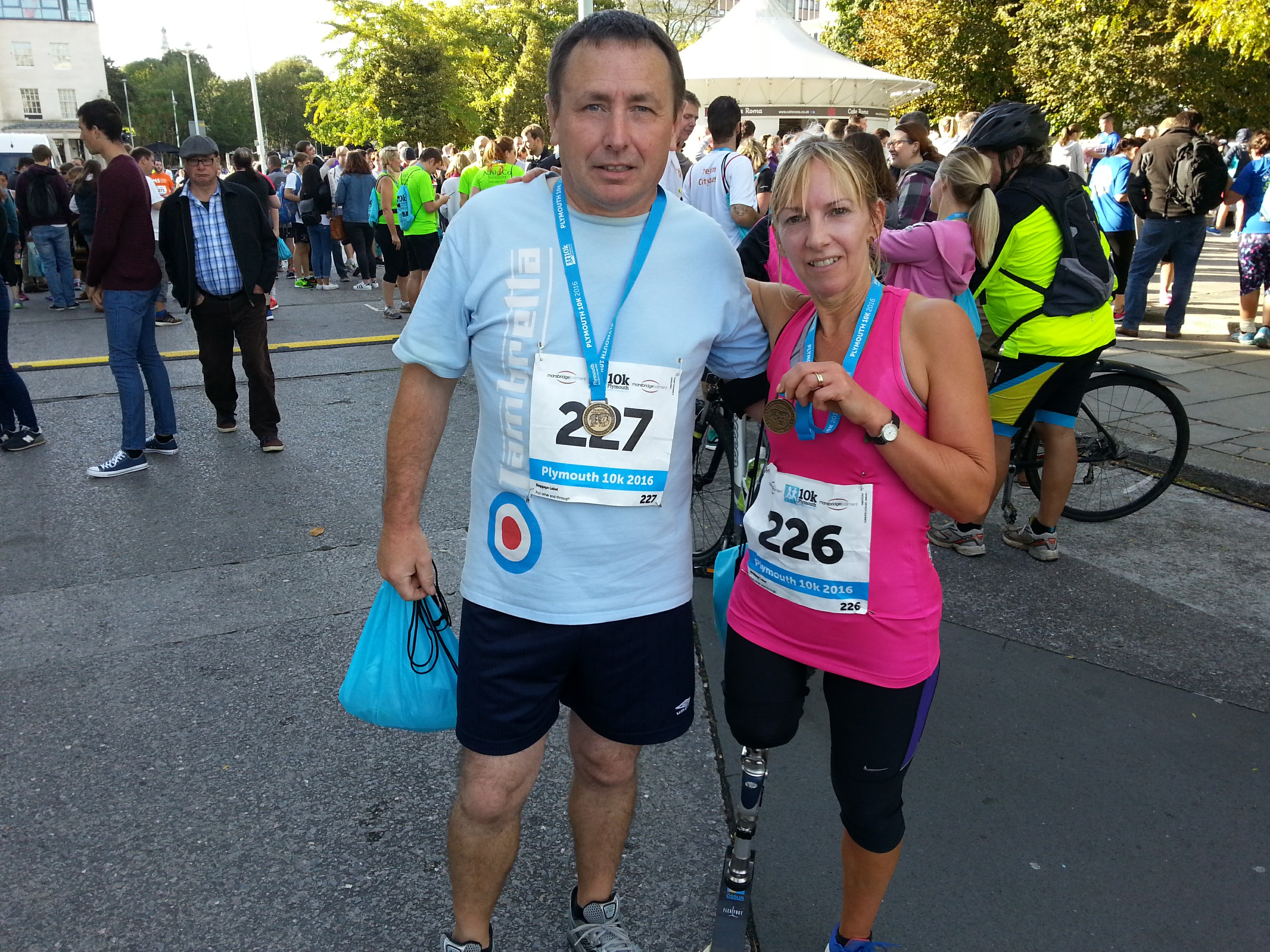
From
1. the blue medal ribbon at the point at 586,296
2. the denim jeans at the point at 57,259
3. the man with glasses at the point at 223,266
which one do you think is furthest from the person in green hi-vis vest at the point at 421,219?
the blue medal ribbon at the point at 586,296

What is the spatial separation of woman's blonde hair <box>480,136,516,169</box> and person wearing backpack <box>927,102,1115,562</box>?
774cm

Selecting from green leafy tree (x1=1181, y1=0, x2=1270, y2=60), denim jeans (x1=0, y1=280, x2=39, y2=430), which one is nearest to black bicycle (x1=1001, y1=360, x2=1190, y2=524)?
green leafy tree (x1=1181, y1=0, x2=1270, y2=60)

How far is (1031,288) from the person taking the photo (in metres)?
4.09

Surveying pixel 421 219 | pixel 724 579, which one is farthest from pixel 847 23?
pixel 724 579

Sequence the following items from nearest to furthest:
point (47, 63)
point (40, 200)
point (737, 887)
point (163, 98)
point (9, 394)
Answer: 1. point (737, 887)
2. point (9, 394)
3. point (40, 200)
4. point (47, 63)
5. point (163, 98)

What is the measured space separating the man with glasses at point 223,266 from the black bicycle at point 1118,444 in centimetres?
467

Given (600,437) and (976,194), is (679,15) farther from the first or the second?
(600,437)

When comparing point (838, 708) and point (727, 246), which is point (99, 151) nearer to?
point (727, 246)

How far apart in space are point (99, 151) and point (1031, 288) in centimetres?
562

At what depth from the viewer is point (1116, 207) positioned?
970 cm

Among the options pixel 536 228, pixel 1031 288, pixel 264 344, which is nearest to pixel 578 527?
pixel 536 228

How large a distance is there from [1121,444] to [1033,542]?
0.85 metres

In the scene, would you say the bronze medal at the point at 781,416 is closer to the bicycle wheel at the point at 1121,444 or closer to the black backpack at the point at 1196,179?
the bicycle wheel at the point at 1121,444

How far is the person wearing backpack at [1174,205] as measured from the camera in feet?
28.0
